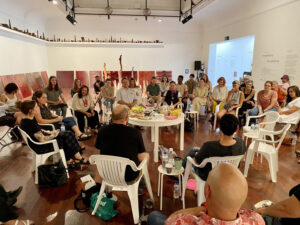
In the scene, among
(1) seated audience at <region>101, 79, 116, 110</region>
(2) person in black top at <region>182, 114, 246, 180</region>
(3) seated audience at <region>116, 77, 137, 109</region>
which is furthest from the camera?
(1) seated audience at <region>101, 79, 116, 110</region>

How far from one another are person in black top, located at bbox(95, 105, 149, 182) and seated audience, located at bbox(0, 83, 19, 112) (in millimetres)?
3439

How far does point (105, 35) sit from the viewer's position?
10.8 metres

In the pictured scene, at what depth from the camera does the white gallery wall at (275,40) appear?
5.24 metres

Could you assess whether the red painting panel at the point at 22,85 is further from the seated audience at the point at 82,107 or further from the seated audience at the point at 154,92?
the seated audience at the point at 154,92

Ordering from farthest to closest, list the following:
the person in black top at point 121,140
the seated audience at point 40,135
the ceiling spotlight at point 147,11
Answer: the ceiling spotlight at point 147,11, the seated audience at point 40,135, the person in black top at point 121,140

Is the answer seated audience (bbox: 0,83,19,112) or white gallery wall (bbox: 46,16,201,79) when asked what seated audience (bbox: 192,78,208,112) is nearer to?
seated audience (bbox: 0,83,19,112)

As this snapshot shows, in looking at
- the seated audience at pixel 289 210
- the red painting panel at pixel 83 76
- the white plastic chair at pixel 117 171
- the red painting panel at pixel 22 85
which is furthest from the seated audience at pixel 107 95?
the seated audience at pixel 289 210

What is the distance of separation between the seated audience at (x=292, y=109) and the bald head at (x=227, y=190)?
4.52 meters

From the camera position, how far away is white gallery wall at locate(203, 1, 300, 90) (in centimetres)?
524

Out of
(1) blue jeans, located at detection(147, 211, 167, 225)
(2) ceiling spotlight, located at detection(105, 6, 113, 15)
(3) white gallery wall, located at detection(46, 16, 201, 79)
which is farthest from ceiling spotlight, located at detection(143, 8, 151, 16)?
(1) blue jeans, located at detection(147, 211, 167, 225)

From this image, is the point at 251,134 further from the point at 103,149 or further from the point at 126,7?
the point at 126,7

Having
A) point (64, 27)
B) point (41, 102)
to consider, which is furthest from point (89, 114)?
point (64, 27)

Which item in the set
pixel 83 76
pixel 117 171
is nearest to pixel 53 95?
pixel 117 171

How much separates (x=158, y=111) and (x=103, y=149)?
224cm
